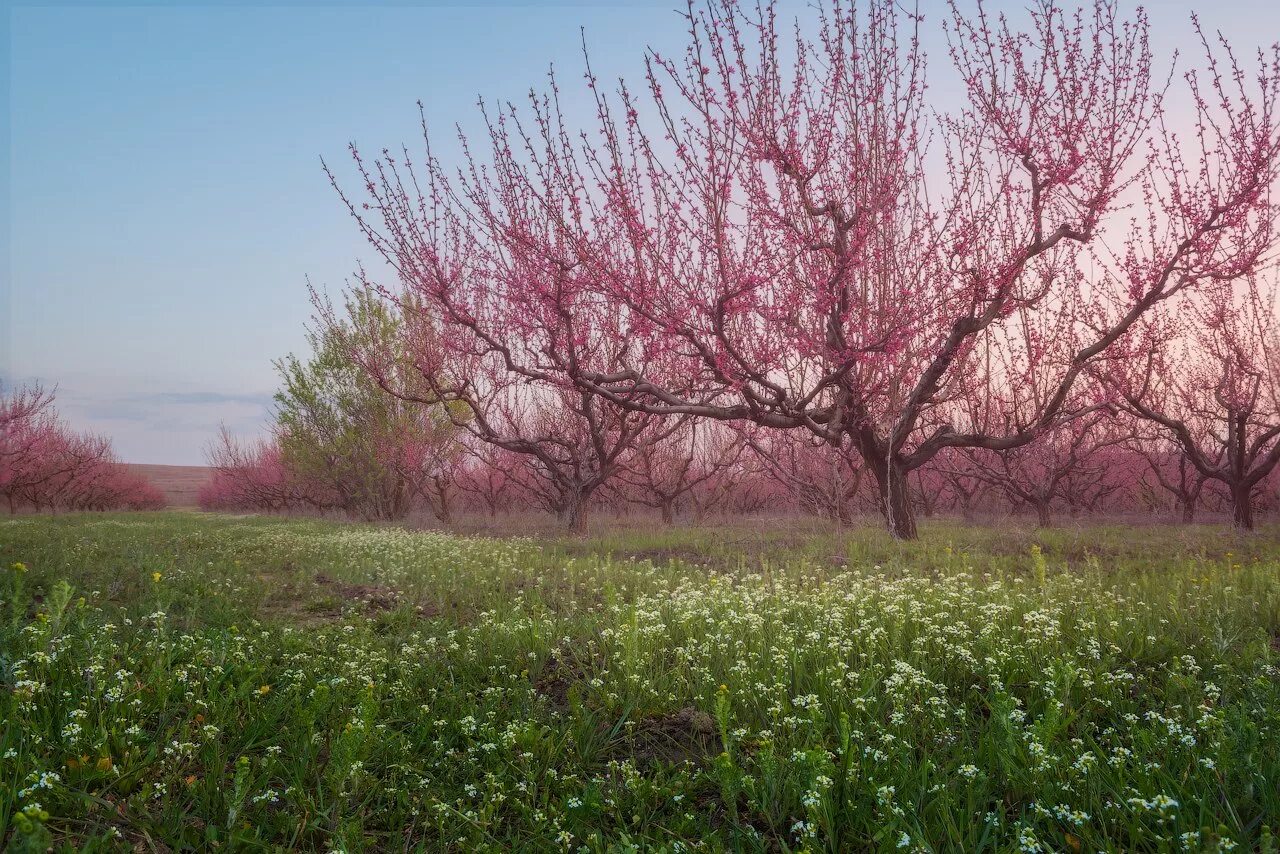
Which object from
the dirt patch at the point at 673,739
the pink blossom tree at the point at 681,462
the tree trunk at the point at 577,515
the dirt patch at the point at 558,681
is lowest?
the dirt patch at the point at 673,739

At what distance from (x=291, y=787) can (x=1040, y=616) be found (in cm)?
461

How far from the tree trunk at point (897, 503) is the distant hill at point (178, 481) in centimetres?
9277

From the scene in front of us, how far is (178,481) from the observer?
11831cm

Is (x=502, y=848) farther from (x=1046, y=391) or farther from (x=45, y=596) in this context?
(x=1046, y=391)

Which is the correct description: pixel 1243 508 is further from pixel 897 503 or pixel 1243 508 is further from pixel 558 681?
pixel 558 681

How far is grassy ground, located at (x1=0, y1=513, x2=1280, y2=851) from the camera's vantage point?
9.93ft

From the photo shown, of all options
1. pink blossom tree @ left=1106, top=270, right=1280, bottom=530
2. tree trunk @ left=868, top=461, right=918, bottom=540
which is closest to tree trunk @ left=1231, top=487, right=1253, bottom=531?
pink blossom tree @ left=1106, top=270, right=1280, bottom=530

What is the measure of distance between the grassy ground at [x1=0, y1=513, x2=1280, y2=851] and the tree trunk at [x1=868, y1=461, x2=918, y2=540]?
6.87 m

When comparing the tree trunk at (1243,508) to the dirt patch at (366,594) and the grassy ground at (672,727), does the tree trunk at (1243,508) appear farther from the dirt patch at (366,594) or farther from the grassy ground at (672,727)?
the dirt patch at (366,594)

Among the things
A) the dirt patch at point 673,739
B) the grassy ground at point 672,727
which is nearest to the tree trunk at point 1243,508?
the grassy ground at point 672,727

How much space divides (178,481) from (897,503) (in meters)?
133

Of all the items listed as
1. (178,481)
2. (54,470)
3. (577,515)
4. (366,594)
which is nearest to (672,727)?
(366,594)

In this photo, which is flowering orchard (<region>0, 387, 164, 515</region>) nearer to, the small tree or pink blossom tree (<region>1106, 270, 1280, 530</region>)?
the small tree

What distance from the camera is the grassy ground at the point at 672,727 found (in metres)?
3.03
